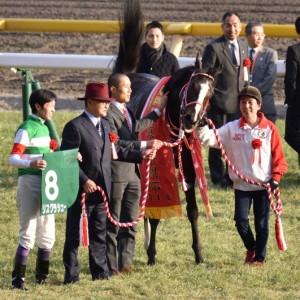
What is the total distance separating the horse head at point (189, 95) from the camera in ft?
30.6

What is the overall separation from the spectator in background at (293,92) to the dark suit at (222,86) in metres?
0.51

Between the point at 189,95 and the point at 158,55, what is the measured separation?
2.42 metres

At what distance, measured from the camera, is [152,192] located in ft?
32.7

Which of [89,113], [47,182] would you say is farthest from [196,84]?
[47,182]

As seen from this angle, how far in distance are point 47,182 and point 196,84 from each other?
1.76 m

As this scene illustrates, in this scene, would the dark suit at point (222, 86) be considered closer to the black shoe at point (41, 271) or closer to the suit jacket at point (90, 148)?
the suit jacket at point (90, 148)

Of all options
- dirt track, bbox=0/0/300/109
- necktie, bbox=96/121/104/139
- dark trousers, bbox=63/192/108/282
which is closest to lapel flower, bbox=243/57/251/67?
necktie, bbox=96/121/104/139

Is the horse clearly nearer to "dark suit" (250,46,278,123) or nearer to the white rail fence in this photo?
"dark suit" (250,46,278,123)

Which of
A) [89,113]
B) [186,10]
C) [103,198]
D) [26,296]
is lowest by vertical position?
[26,296]

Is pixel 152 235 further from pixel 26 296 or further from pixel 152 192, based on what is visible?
pixel 26 296

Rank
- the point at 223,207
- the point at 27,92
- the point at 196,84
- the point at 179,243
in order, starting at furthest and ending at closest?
the point at 27,92, the point at 223,207, the point at 179,243, the point at 196,84

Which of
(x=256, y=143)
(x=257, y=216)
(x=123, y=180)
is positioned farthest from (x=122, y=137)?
(x=257, y=216)

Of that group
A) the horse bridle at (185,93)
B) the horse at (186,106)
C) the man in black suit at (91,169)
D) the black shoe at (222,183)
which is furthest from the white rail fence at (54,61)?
the man in black suit at (91,169)

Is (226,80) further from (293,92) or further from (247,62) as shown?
(293,92)
